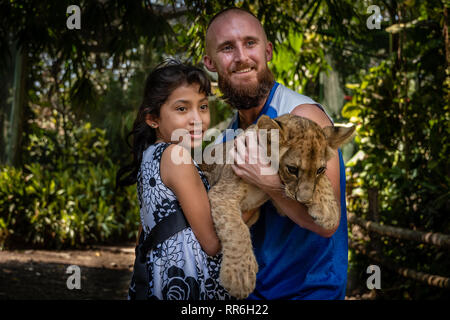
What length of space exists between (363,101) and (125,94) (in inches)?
442

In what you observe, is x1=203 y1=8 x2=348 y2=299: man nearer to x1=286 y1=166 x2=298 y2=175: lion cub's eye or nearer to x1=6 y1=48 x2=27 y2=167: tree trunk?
x1=286 y1=166 x2=298 y2=175: lion cub's eye

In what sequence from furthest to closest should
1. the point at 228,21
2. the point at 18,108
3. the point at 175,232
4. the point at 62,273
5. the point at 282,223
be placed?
the point at 18,108 < the point at 62,273 < the point at 228,21 < the point at 282,223 < the point at 175,232

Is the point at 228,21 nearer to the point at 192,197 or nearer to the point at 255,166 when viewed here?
the point at 255,166

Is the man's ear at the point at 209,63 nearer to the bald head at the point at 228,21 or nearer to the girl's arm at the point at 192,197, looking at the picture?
the bald head at the point at 228,21

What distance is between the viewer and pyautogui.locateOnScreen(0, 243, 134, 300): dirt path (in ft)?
25.8

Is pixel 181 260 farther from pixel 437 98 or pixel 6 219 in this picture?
pixel 6 219

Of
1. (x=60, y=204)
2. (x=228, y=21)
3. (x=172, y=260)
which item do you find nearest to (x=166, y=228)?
(x=172, y=260)

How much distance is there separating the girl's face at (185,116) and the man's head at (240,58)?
1.27ft

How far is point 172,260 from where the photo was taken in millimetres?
2424

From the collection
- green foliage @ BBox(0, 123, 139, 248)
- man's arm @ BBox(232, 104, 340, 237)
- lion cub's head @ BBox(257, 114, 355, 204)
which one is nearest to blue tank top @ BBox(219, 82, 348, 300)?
man's arm @ BBox(232, 104, 340, 237)

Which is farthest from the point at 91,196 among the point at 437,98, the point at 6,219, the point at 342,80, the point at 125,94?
the point at 437,98

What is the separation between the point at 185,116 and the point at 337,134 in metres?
1.01

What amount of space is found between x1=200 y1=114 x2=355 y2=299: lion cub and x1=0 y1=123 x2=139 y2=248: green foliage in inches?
300
